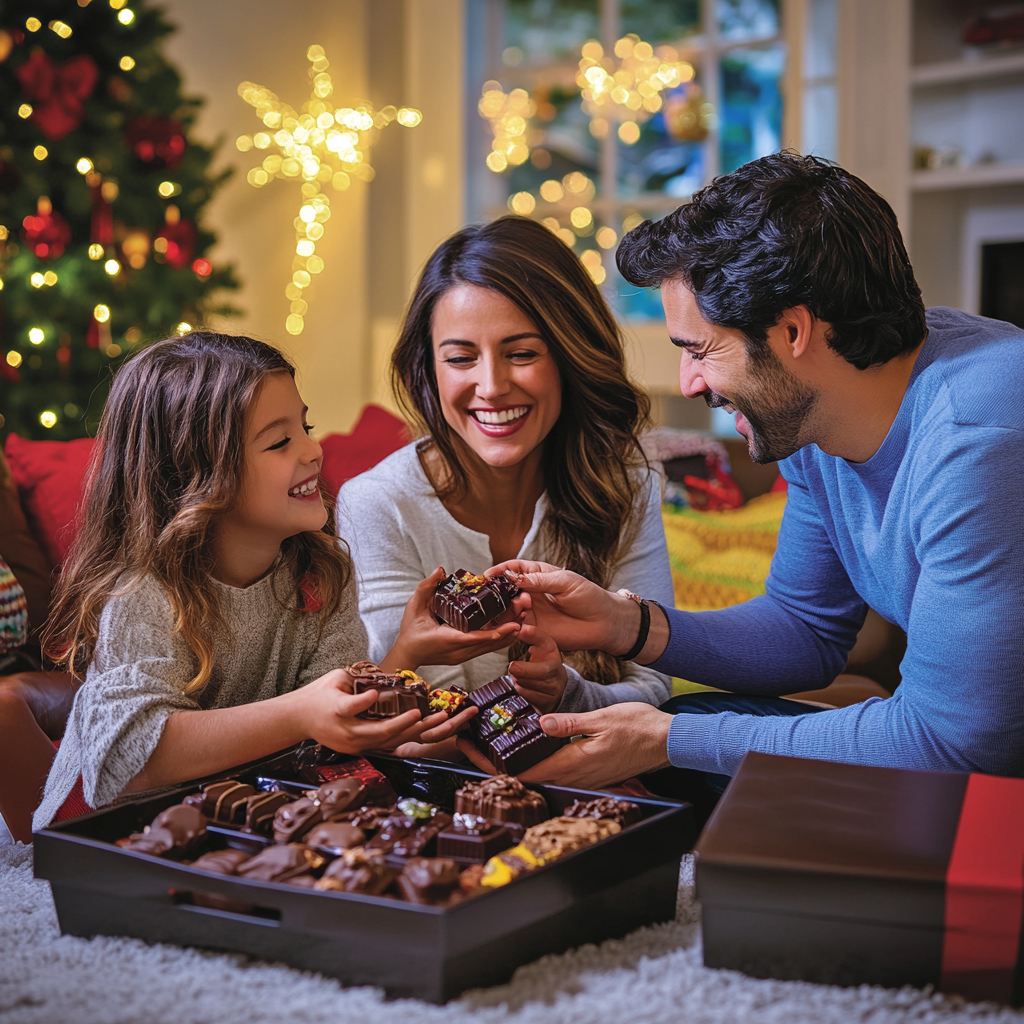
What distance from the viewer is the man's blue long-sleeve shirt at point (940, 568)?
1.18 metres

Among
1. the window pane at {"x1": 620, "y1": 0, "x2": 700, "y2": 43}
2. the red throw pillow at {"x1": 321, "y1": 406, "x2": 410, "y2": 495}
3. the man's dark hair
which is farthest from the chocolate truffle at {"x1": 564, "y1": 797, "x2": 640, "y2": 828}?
the window pane at {"x1": 620, "y1": 0, "x2": 700, "y2": 43}

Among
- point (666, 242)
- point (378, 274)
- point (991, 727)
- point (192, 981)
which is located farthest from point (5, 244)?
point (991, 727)

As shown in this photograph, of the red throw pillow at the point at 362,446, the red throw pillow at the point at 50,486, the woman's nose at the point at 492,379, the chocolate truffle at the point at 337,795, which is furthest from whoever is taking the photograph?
the red throw pillow at the point at 362,446

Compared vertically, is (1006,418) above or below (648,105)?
below

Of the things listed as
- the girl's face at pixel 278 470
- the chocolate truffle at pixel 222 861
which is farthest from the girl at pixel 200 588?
the chocolate truffle at pixel 222 861

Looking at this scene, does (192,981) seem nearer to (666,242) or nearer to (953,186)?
(666,242)

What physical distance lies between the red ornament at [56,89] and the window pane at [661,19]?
2.43m

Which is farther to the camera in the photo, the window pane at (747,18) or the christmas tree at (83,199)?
the window pane at (747,18)

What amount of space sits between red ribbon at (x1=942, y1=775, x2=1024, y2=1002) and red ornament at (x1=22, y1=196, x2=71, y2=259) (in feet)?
11.2

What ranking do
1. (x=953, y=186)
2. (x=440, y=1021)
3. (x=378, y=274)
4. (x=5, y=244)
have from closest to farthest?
(x=440, y=1021), (x=5, y=244), (x=953, y=186), (x=378, y=274)

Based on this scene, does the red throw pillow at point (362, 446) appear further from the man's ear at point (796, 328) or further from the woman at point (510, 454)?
the man's ear at point (796, 328)

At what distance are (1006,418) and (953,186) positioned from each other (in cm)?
343

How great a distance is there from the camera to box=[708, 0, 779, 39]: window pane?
4582 millimetres

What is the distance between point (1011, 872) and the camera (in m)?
0.90
